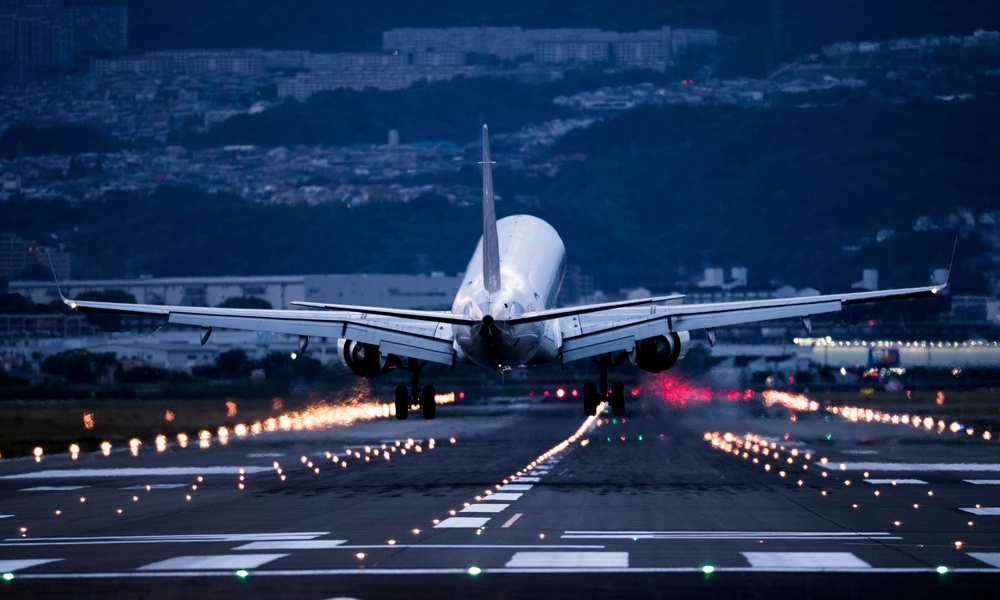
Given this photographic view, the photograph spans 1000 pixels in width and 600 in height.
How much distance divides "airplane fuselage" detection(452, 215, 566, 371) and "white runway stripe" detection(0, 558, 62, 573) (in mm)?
21802

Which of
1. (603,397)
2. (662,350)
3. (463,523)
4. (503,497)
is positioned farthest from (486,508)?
(603,397)

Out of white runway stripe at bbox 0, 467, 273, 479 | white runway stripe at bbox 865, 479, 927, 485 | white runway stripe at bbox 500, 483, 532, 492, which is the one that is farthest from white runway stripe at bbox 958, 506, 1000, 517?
white runway stripe at bbox 0, 467, 273, 479

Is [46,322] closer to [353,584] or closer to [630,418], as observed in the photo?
[630,418]

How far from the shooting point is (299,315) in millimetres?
51938

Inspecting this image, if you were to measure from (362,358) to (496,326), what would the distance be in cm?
731

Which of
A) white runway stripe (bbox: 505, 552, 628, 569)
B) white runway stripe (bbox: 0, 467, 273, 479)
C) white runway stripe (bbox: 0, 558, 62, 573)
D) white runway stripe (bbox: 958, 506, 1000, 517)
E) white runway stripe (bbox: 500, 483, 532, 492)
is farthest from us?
white runway stripe (bbox: 0, 467, 273, 479)

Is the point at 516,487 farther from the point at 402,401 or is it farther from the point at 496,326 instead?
the point at 402,401

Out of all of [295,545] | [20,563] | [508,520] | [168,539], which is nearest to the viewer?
[20,563]

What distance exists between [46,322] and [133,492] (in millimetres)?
69840

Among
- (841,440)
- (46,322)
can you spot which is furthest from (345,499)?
(46,322)

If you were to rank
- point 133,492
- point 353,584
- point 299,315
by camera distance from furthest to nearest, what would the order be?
point 299,315
point 133,492
point 353,584

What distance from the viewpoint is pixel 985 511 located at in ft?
109

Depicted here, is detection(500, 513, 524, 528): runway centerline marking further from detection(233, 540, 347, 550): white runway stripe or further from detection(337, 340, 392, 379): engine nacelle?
detection(337, 340, 392, 379): engine nacelle

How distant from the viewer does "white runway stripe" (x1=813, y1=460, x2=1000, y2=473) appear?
4691cm
